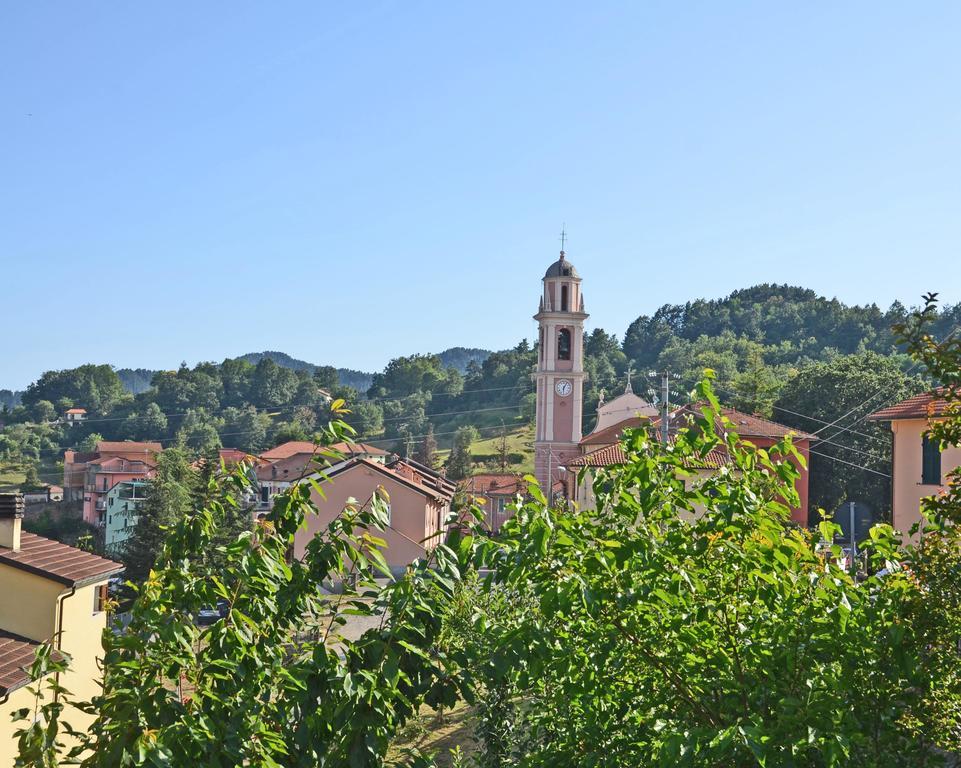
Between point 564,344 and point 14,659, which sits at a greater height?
point 564,344

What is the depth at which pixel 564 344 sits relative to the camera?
6581cm

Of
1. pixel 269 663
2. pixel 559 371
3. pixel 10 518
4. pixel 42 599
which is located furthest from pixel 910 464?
pixel 559 371

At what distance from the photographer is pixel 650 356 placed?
167m

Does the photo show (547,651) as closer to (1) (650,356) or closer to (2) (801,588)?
(2) (801,588)

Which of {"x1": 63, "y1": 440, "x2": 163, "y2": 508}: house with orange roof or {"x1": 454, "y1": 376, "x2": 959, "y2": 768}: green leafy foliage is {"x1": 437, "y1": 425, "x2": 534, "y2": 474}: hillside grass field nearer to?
{"x1": 63, "y1": 440, "x2": 163, "y2": 508}: house with orange roof

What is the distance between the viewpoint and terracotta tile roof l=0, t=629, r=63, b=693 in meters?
13.0

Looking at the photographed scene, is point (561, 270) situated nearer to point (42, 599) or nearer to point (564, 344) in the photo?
point (564, 344)

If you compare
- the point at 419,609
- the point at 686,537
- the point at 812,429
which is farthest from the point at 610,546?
the point at 812,429

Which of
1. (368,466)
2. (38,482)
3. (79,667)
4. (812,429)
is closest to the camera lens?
(79,667)

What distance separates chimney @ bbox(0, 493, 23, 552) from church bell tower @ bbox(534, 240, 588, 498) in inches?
1929

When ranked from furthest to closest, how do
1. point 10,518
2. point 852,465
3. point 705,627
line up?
point 852,465
point 10,518
point 705,627

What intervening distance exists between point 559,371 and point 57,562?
163 ft

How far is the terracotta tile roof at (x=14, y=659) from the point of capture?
13.0 m

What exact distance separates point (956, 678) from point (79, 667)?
15.6m
